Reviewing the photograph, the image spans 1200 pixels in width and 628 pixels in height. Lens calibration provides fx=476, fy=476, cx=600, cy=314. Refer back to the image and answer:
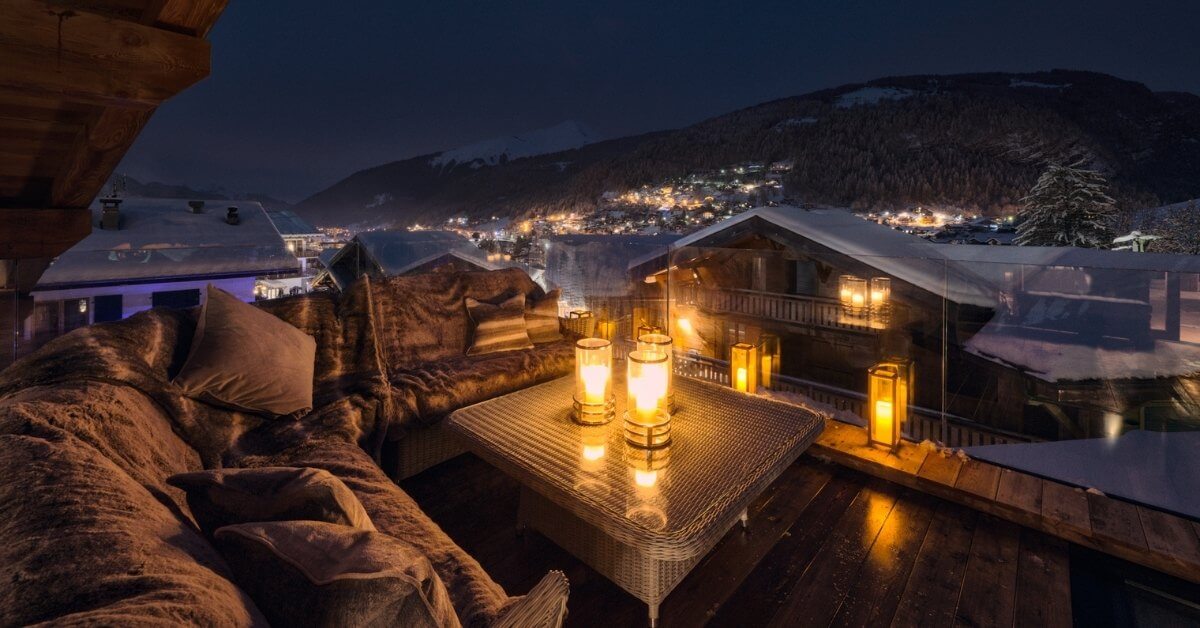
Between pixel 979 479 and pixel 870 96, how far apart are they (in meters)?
31.3

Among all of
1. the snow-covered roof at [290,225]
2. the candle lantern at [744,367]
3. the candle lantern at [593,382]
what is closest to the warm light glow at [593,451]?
the candle lantern at [593,382]

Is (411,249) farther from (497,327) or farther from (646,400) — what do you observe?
(646,400)

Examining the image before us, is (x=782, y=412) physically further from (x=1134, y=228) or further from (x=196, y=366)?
(x=1134, y=228)

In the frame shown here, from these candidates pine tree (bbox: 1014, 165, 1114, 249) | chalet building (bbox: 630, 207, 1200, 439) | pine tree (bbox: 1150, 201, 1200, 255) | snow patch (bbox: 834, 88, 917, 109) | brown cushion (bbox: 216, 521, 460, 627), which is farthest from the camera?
snow patch (bbox: 834, 88, 917, 109)

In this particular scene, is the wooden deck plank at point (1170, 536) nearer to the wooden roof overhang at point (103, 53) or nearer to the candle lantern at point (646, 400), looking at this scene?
the candle lantern at point (646, 400)

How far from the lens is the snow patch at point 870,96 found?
85.1ft

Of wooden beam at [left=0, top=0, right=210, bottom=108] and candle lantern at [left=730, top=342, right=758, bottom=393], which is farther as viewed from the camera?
candle lantern at [left=730, top=342, right=758, bottom=393]

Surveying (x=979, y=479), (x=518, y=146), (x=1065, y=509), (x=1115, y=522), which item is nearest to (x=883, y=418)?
(x=979, y=479)

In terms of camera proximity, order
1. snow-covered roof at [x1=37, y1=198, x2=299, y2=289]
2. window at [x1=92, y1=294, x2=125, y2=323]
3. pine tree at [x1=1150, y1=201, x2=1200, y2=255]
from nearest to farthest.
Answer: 1. snow-covered roof at [x1=37, y1=198, x2=299, y2=289]
2. window at [x1=92, y1=294, x2=125, y2=323]
3. pine tree at [x1=1150, y1=201, x2=1200, y2=255]

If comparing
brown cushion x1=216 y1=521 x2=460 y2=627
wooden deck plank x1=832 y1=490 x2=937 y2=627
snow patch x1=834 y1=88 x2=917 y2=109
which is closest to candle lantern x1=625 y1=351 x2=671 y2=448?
wooden deck plank x1=832 y1=490 x2=937 y2=627

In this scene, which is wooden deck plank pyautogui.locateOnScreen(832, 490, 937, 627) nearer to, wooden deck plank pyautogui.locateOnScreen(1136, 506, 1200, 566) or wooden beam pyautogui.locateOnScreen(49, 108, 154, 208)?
wooden deck plank pyautogui.locateOnScreen(1136, 506, 1200, 566)

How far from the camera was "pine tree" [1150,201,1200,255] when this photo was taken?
12.1 meters

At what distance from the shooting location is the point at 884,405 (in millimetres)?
2844

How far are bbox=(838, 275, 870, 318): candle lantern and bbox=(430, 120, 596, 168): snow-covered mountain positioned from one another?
184 ft
